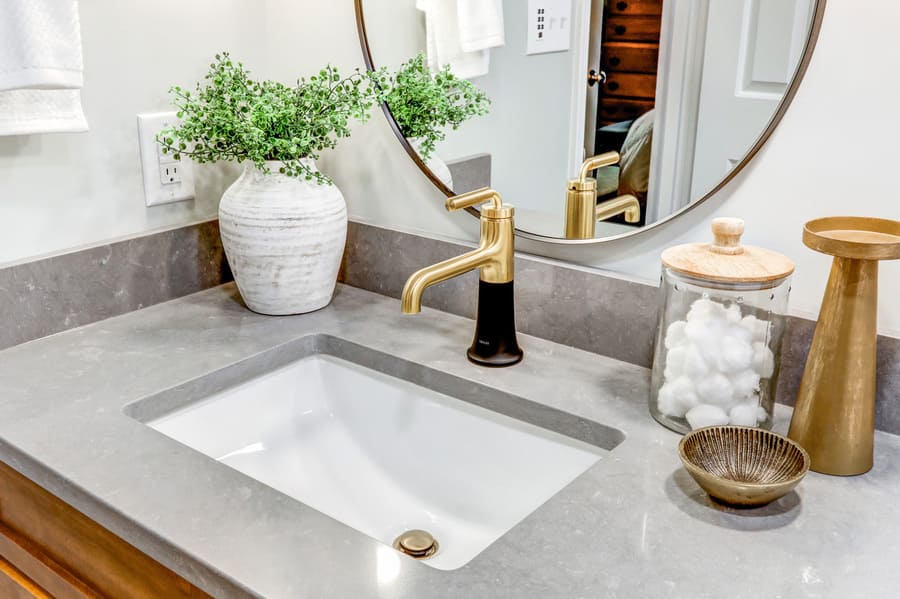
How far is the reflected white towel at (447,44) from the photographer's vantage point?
1128mm

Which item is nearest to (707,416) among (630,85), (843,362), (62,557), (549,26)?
(843,362)

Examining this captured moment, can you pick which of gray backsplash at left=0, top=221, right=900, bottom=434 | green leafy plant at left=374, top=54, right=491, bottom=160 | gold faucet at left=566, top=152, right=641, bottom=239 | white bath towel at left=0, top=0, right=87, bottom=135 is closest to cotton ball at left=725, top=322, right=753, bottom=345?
gray backsplash at left=0, top=221, right=900, bottom=434

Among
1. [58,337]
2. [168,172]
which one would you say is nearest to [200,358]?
[58,337]

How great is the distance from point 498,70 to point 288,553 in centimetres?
68

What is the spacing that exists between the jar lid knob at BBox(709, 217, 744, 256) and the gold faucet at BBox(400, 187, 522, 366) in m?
0.26

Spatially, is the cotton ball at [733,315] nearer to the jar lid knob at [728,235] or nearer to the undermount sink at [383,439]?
the jar lid knob at [728,235]

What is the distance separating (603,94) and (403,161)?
375 millimetres

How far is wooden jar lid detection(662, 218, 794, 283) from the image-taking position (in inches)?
33.0

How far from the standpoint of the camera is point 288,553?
0.71m

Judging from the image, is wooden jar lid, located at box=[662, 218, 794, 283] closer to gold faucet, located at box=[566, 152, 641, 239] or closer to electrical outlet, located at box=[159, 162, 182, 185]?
gold faucet, located at box=[566, 152, 641, 239]

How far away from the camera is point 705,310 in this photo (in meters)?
0.88

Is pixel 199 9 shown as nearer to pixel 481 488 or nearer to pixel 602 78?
pixel 602 78

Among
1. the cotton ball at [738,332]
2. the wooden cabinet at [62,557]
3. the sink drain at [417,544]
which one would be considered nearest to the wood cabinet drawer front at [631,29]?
the cotton ball at [738,332]

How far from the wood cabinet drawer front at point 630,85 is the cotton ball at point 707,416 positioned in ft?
1.18
